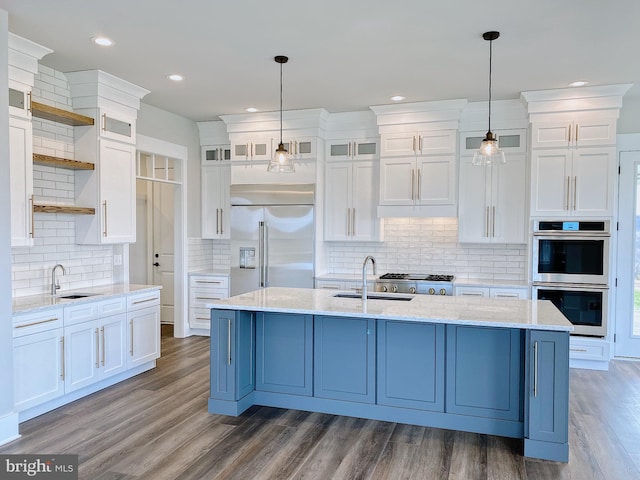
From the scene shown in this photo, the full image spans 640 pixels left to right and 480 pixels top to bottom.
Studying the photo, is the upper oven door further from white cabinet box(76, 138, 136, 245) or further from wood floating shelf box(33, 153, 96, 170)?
wood floating shelf box(33, 153, 96, 170)

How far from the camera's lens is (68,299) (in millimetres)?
4078

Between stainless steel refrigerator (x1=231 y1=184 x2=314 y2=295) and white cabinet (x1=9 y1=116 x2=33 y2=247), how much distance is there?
2.64 m

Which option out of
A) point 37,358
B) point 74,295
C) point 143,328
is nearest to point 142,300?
point 143,328

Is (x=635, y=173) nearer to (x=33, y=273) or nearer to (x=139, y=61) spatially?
(x=139, y=61)

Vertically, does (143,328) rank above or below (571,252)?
below

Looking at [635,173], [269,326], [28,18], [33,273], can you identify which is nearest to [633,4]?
[635,173]

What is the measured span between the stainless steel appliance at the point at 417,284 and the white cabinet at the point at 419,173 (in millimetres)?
754

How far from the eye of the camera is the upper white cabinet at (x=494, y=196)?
5.45 metres

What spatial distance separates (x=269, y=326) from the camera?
3.91 metres

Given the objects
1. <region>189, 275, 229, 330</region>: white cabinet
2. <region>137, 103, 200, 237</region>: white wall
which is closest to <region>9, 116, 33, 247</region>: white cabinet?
<region>137, 103, 200, 237</region>: white wall

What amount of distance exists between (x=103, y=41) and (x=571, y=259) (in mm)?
4885

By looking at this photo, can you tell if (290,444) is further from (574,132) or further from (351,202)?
(574,132)

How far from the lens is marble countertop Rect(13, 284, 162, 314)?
3.64 meters

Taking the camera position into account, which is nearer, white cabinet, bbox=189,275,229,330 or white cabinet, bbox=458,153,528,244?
white cabinet, bbox=458,153,528,244
